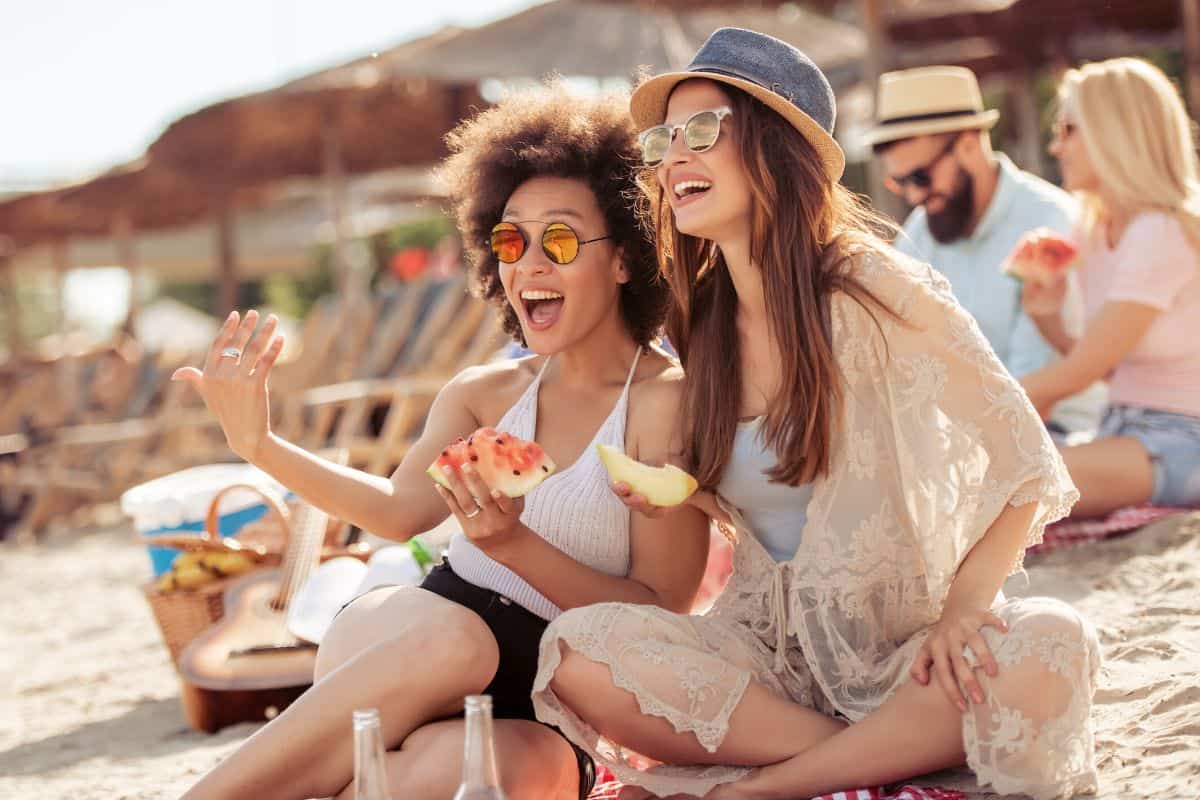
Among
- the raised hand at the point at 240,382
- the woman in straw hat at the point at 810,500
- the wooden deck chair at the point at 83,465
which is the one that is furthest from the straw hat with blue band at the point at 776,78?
the wooden deck chair at the point at 83,465

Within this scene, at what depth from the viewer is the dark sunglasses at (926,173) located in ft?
18.5

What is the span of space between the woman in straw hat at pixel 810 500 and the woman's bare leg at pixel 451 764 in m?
0.09

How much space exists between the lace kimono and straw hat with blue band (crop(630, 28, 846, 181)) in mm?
325

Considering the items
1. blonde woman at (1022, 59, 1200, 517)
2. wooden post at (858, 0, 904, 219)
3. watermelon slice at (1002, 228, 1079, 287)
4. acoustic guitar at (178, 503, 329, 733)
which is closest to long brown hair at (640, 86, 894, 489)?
acoustic guitar at (178, 503, 329, 733)

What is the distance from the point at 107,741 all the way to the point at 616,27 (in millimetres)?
7639

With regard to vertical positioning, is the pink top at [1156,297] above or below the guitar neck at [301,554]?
above

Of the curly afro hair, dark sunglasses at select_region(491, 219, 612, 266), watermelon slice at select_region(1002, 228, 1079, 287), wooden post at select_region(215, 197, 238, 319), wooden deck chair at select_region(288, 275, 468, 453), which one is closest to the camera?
dark sunglasses at select_region(491, 219, 612, 266)

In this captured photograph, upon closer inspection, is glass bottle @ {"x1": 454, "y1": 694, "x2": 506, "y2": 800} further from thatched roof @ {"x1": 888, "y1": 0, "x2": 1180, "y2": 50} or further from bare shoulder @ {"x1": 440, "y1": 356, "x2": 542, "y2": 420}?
thatched roof @ {"x1": 888, "y1": 0, "x2": 1180, "y2": 50}

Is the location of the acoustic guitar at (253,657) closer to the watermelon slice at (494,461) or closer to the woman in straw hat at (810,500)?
the woman in straw hat at (810,500)

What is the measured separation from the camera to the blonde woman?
16.3ft

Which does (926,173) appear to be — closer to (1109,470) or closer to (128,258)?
(1109,470)

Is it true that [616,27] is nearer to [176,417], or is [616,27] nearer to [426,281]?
[426,281]

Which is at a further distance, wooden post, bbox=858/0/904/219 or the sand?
wooden post, bbox=858/0/904/219

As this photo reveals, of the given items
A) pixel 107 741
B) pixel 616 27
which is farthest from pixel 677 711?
pixel 616 27
